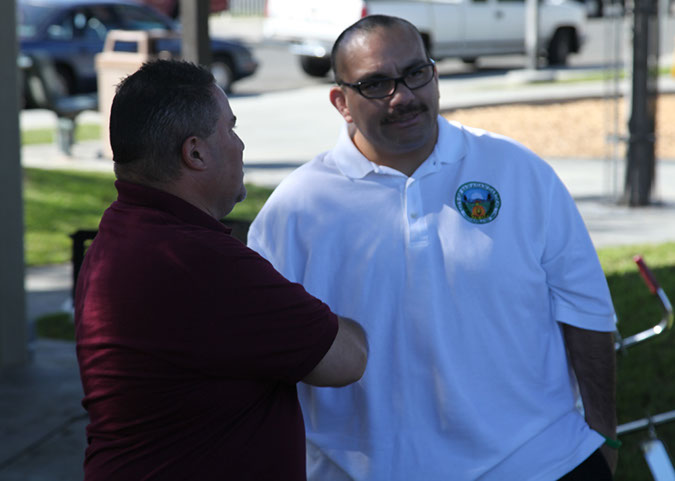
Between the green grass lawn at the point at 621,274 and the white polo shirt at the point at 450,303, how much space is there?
110 centimetres

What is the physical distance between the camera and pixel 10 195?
550cm

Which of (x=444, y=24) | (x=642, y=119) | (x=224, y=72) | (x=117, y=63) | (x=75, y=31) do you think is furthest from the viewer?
(x=444, y=24)

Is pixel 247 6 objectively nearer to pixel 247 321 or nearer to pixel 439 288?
pixel 439 288

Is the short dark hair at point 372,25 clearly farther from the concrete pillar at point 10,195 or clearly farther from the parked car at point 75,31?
the parked car at point 75,31

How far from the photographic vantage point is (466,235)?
2.62 metres

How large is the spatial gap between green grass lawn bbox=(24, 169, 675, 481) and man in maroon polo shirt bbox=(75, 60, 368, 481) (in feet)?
6.67

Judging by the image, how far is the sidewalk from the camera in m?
4.80

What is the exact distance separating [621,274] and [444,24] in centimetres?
1454

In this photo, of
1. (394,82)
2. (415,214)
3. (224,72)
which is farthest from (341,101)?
(224,72)

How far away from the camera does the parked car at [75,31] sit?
664 inches

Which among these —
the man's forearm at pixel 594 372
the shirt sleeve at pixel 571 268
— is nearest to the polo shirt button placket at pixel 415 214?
the shirt sleeve at pixel 571 268

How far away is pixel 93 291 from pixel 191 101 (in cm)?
38

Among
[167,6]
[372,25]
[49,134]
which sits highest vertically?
[167,6]

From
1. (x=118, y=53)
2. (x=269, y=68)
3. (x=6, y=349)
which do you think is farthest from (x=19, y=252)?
(x=269, y=68)
